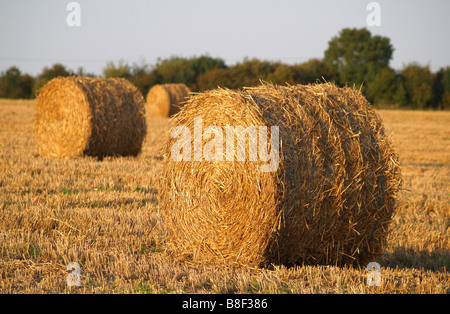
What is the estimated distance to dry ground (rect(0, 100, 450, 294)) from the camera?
13.8 feet

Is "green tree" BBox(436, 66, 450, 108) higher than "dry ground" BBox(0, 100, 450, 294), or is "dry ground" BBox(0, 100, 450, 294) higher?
"green tree" BBox(436, 66, 450, 108)

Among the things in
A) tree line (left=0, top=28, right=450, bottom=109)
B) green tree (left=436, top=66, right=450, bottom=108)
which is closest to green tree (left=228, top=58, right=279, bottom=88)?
tree line (left=0, top=28, right=450, bottom=109)

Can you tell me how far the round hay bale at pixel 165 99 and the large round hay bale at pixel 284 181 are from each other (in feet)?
71.8

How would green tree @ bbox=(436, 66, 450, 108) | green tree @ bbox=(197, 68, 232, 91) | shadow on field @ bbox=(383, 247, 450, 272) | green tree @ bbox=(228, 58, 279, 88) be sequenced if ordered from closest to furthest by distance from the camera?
shadow on field @ bbox=(383, 247, 450, 272)
green tree @ bbox=(228, 58, 279, 88)
green tree @ bbox=(197, 68, 232, 91)
green tree @ bbox=(436, 66, 450, 108)

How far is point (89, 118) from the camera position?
11523 millimetres

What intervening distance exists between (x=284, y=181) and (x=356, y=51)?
64689 millimetres

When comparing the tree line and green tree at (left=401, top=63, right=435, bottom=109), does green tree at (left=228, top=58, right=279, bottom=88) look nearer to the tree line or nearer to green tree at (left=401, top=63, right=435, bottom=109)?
the tree line

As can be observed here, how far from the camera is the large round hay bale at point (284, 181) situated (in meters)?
4.68

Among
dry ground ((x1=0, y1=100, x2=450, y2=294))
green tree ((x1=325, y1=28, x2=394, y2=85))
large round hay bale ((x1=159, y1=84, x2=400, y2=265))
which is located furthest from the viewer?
green tree ((x1=325, y1=28, x2=394, y2=85))

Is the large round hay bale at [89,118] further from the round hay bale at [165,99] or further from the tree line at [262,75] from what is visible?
the tree line at [262,75]

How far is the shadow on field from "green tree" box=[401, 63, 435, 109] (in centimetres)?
4643

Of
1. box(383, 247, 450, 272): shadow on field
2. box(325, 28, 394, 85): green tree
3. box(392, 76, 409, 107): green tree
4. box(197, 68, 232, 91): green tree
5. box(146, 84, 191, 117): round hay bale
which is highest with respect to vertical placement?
box(325, 28, 394, 85): green tree

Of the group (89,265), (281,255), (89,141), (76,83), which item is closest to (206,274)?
(281,255)

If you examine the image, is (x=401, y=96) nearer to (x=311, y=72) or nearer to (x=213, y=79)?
(x=311, y=72)
